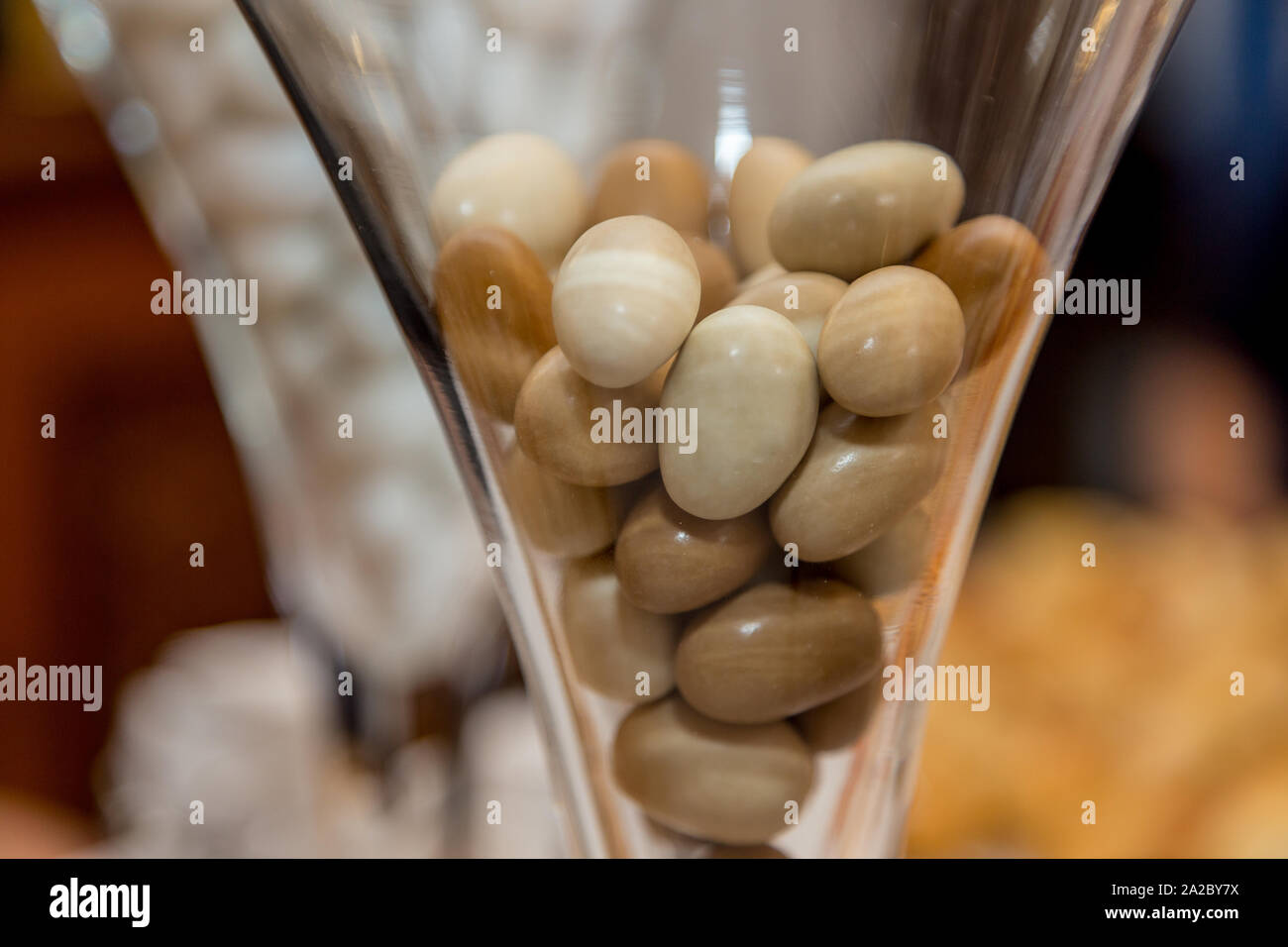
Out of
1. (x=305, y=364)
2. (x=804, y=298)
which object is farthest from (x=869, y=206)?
(x=305, y=364)

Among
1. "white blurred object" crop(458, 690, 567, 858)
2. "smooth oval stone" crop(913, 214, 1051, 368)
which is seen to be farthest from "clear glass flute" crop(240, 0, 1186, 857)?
"white blurred object" crop(458, 690, 567, 858)

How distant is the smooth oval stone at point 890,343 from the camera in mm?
122

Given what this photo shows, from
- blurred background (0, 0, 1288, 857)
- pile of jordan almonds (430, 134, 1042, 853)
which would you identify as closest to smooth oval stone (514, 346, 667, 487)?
pile of jordan almonds (430, 134, 1042, 853)

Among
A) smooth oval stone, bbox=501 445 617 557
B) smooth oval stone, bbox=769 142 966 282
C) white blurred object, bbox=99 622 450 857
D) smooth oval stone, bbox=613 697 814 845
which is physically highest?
smooth oval stone, bbox=769 142 966 282

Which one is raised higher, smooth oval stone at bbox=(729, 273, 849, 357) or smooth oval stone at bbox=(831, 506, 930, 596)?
smooth oval stone at bbox=(729, 273, 849, 357)

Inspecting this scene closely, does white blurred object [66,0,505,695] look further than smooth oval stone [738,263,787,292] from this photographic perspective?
Yes

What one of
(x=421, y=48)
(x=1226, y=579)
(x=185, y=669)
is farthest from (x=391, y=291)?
(x=1226, y=579)

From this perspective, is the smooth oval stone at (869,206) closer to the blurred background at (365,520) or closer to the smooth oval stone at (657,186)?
the smooth oval stone at (657,186)

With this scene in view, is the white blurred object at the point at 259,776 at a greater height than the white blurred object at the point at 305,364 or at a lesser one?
lesser

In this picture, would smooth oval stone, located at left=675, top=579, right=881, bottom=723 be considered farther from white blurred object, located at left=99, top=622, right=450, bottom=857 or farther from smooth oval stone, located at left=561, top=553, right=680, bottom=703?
white blurred object, located at left=99, top=622, right=450, bottom=857

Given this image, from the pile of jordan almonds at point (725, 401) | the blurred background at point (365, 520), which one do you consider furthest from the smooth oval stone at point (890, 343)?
the blurred background at point (365, 520)

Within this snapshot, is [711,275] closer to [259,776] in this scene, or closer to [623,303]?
[623,303]

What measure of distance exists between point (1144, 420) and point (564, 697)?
0.37 metres

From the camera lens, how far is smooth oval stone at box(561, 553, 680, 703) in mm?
140
